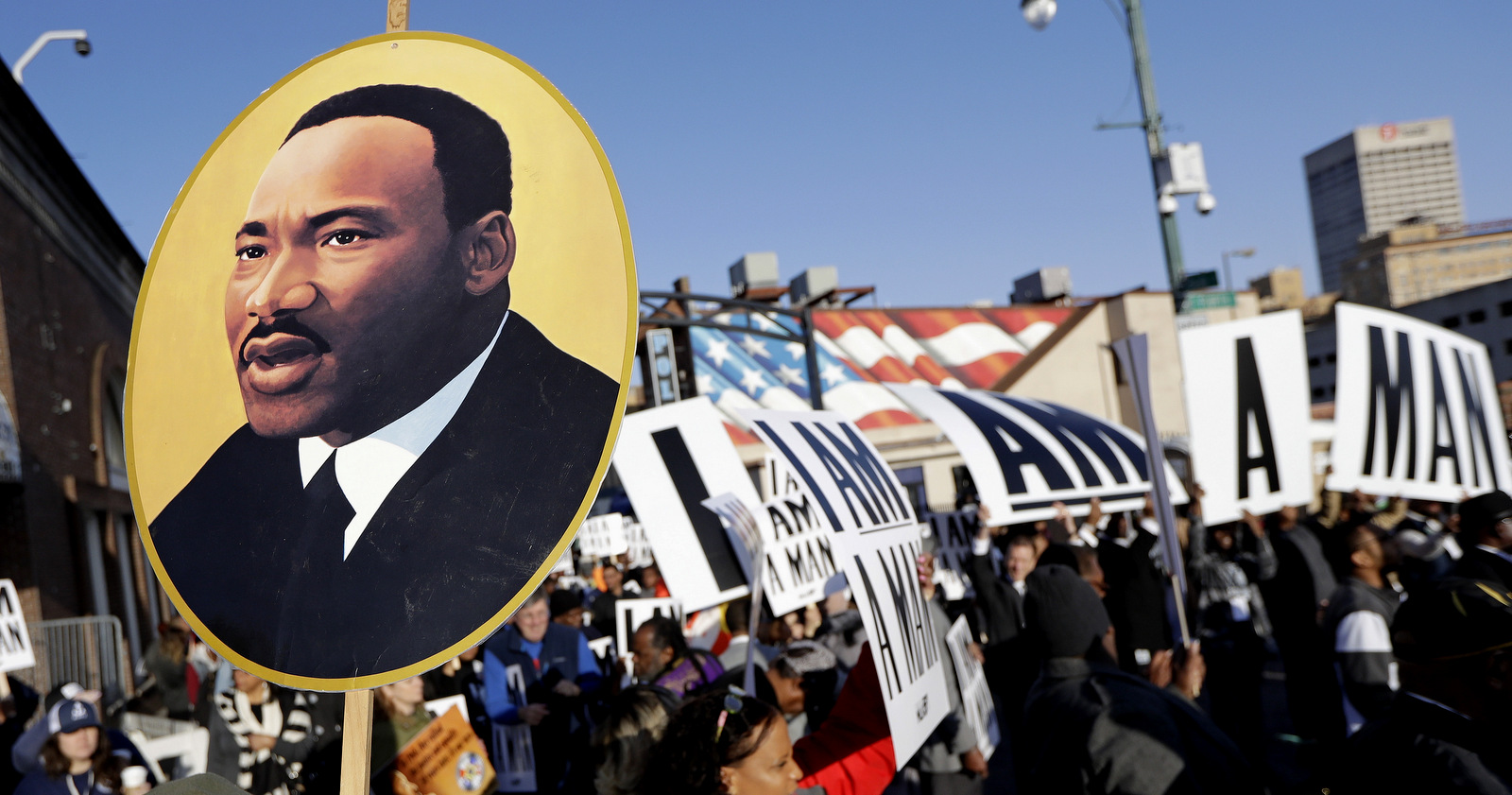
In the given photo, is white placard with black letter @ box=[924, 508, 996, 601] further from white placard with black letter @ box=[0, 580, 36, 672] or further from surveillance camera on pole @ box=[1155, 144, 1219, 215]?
surveillance camera on pole @ box=[1155, 144, 1219, 215]

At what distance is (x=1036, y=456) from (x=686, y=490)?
10.1 ft

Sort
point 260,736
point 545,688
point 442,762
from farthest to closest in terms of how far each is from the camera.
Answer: point 545,688
point 260,736
point 442,762

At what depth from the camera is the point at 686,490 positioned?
6242 mm

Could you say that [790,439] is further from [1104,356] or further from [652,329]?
[1104,356]

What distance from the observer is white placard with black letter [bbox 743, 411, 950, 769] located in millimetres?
2918

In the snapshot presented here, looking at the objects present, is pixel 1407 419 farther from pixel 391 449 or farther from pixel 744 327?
pixel 744 327

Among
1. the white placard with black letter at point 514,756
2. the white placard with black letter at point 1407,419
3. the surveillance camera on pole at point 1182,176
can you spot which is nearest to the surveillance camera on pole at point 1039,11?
the surveillance camera on pole at point 1182,176

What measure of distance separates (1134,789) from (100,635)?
43.4 feet

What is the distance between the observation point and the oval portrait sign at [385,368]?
→ 185 centimetres

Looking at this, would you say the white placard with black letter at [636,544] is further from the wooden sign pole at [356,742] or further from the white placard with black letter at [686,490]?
the wooden sign pole at [356,742]

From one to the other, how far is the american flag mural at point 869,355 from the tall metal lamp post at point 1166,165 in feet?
24.0

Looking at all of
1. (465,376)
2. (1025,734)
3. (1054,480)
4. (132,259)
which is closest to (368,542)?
(465,376)

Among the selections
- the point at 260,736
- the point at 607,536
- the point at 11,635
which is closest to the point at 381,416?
the point at 260,736

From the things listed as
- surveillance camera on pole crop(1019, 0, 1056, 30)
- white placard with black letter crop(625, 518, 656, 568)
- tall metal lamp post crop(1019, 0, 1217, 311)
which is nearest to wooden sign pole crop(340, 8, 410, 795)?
Answer: white placard with black letter crop(625, 518, 656, 568)
